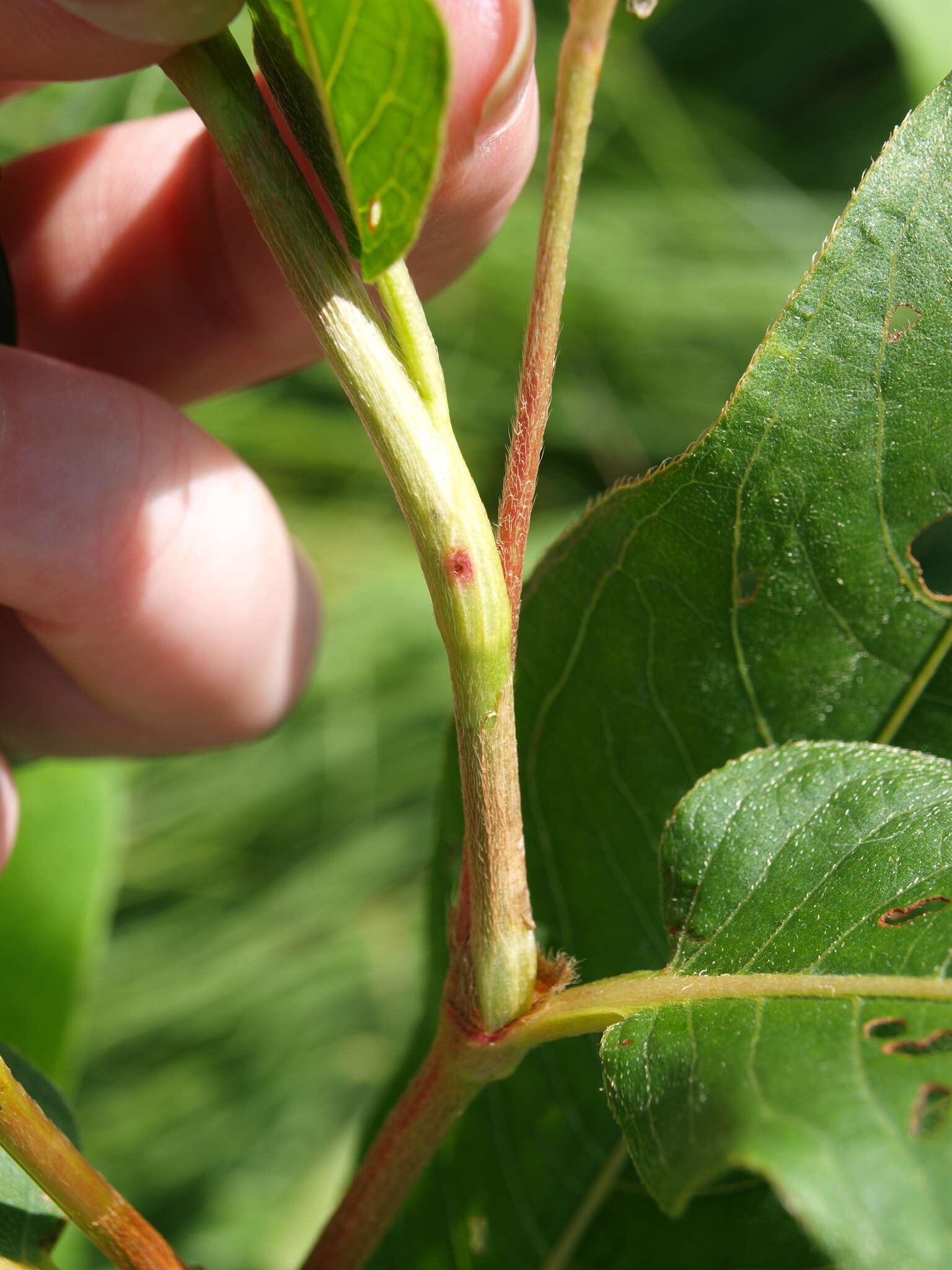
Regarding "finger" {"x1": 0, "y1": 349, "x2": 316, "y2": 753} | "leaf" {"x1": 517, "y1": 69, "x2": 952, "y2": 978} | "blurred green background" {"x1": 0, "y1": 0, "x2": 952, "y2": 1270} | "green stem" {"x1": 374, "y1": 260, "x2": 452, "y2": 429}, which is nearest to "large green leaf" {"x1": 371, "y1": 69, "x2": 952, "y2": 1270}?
"leaf" {"x1": 517, "y1": 69, "x2": 952, "y2": 978}

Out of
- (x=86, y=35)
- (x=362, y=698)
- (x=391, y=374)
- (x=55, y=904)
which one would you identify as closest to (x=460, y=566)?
(x=391, y=374)

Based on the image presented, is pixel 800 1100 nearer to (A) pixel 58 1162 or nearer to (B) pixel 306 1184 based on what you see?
(A) pixel 58 1162

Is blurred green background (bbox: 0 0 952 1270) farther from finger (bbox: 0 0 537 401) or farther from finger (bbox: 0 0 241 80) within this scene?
finger (bbox: 0 0 241 80)

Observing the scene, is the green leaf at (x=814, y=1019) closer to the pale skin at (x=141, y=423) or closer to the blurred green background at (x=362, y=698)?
the pale skin at (x=141, y=423)

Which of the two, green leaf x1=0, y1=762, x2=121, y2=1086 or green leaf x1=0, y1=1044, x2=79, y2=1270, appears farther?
green leaf x1=0, y1=762, x2=121, y2=1086

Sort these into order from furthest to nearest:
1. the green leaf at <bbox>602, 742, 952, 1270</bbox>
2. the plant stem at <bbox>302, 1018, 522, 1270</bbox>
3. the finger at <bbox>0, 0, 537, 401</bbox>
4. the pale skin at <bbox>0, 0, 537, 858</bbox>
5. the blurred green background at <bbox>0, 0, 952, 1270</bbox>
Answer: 1. the blurred green background at <bbox>0, 0, 952, 1270</bbox>
2. the finger at <bbox>0, 0, 537, 401</bbox>
3. the pale skin at <bbox>0, 0, 537, 858</bbox>
4. the plant stem at <bbox>302, 1018, 522, 1270</bbox>
5. the green leaf at <bbox>602, 742, 952, 1270</bbox>

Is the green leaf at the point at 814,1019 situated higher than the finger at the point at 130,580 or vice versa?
the finger at the point at 130,580

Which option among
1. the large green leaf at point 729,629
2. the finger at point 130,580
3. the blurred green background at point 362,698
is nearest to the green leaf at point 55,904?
the finger at point 130,580

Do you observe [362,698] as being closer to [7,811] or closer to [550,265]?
[7,811]
